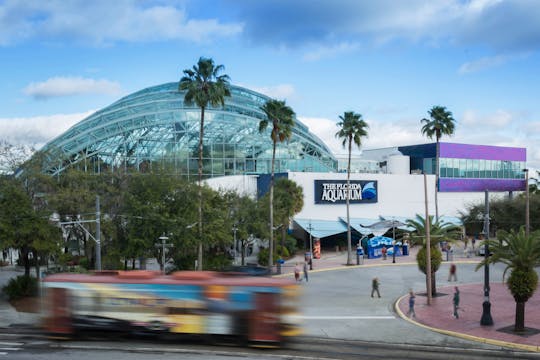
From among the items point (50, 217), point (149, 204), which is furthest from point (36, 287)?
point (149, 204)

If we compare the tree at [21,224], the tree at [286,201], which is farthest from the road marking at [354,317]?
the tree at [286,201]

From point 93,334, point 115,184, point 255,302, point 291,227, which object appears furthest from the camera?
point 291,227

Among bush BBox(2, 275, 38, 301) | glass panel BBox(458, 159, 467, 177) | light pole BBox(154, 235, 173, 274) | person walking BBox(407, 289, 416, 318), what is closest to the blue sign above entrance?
glass panel BBox(458, 159, 467, 177)

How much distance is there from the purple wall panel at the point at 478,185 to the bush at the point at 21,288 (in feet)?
192

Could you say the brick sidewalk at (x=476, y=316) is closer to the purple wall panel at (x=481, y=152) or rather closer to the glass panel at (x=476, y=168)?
the purple wall panel at (x=481, y=152)

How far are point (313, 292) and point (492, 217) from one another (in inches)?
1527

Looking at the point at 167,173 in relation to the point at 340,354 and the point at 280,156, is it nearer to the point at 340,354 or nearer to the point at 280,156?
the point at 340,354

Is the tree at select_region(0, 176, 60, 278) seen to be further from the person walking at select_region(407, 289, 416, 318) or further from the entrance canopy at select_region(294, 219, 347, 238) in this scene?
the entrance canopy at select_region(294, 219, 347, 238)

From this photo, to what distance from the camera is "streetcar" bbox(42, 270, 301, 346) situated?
19188 millimetres

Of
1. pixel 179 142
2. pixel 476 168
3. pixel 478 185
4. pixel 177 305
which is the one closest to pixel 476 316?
pixel 177 305

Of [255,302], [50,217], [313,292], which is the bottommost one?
[313,292]

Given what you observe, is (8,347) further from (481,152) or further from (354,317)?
(481,152)

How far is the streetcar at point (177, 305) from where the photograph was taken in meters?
19.2

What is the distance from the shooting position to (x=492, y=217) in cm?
6744
